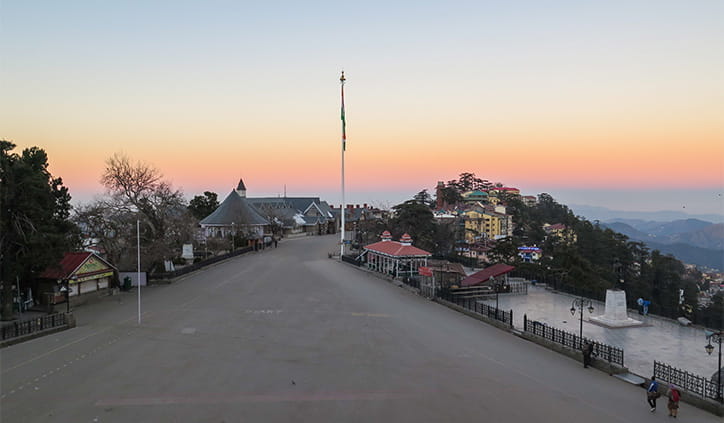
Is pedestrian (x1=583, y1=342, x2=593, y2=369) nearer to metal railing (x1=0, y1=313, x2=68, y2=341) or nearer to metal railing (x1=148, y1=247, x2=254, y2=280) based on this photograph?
metal railing (x1=0, y1=313, x2=68, y2=341)

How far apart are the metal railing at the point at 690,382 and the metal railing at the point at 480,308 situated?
729 cm

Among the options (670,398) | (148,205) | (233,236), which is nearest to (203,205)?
(233,236)

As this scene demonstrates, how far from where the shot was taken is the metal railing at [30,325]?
1748cm

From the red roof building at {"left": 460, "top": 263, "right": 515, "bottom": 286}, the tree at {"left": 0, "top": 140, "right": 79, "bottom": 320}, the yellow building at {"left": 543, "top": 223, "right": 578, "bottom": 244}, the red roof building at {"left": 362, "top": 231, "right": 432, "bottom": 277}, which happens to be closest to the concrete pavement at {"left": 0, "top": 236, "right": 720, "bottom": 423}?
the tree at {"left": 0, "top": 140, "right": 79, "bottom": 320}

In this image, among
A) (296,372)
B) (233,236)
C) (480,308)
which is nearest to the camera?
(296,372)

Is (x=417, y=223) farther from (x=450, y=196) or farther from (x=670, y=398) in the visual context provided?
(x=450, y=196)

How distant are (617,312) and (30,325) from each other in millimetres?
28311

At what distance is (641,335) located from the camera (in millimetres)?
18797

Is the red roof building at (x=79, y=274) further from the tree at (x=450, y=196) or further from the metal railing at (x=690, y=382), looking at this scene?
the tree at (x=450, y=196)

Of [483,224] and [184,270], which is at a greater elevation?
[483,224]

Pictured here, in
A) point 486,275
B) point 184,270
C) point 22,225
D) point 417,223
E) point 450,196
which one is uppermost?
point 450,196

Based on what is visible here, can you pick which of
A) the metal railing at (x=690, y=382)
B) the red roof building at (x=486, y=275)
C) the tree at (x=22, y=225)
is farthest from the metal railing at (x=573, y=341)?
the tree at (x=22, y=225)

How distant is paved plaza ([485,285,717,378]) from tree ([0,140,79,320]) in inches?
1008

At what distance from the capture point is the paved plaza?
15.2 metres
